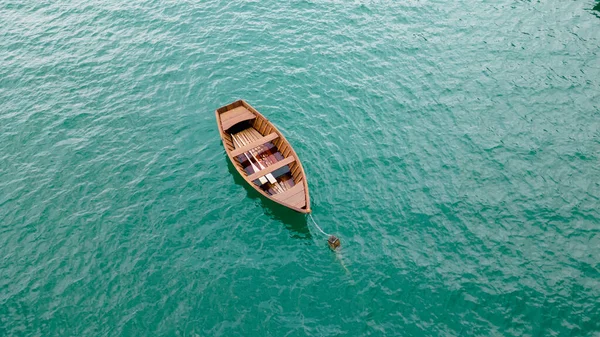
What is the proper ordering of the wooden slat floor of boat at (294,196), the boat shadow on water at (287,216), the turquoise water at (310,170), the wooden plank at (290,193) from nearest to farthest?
1. the turquoise water at (310,170)
2. the wooden slat floor of boat at (294,196)
3. the wooden plank at (290,193)
4. the boat shadow on water at (287,216)

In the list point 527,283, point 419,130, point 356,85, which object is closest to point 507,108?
point 419,130

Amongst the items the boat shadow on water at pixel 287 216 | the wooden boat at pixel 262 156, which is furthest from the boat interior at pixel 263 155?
the boat shadow on water at pixel 287 216

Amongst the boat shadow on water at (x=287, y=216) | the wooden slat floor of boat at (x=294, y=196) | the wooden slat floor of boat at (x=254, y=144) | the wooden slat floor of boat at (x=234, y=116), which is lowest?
the boat shadow on water at (x=287, y=216)

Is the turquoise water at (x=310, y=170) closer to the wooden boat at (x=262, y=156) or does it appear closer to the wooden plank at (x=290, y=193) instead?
the wooden boat at (x=262, y=156)

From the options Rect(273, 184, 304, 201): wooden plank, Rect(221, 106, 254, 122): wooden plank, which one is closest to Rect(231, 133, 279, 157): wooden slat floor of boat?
Rect(221, 106, 254, 122): wooden plank

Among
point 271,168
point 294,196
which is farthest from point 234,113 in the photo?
point 294,196

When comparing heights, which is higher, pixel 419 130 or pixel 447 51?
pixel 447 51

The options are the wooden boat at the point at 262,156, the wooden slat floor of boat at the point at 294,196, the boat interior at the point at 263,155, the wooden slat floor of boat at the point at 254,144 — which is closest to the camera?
the wooden slat floor of boat at the point at 294,196

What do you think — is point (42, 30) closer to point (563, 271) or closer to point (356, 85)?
point (356, 85)
